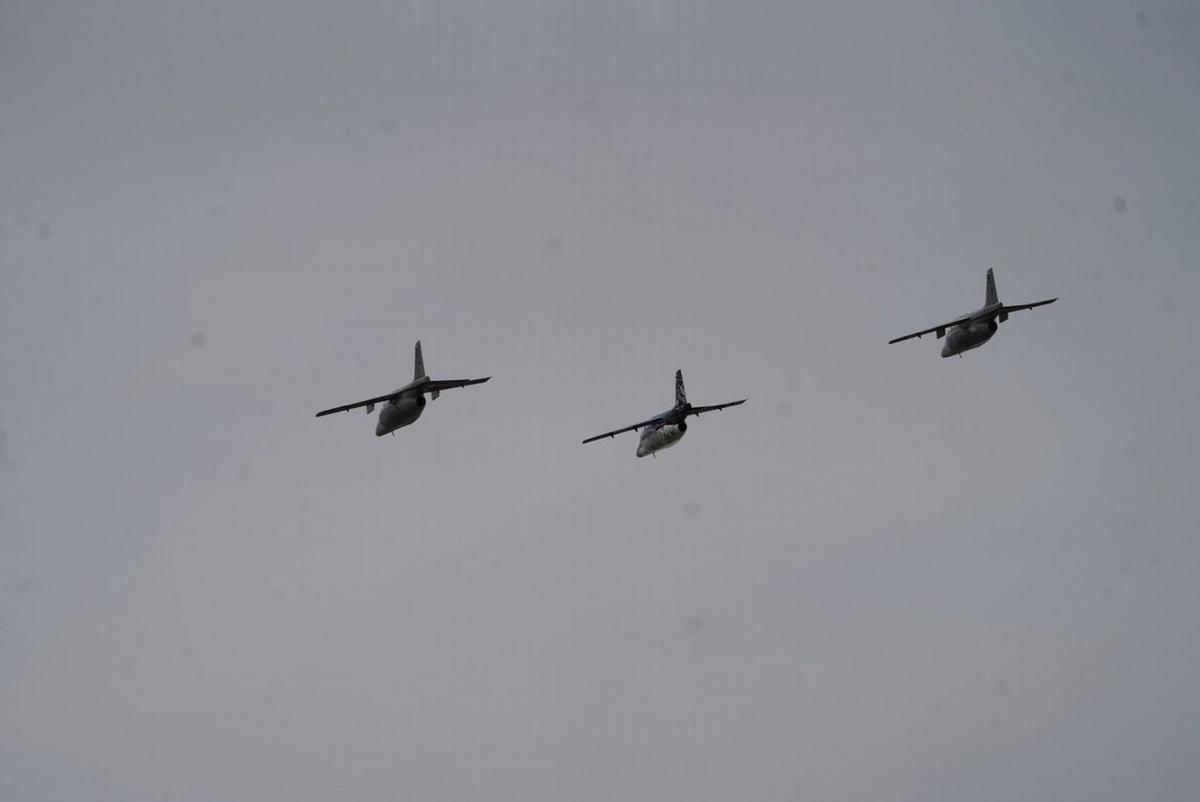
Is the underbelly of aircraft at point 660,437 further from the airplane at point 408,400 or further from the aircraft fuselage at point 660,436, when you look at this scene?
the airplane at point 408,400

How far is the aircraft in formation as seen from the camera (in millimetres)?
158125

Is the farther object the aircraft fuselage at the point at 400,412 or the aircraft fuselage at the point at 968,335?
the aircraft fuselage at the point at 968,335

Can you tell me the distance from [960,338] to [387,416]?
6256 cm

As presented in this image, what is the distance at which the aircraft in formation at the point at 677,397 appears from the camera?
158125 millimetres

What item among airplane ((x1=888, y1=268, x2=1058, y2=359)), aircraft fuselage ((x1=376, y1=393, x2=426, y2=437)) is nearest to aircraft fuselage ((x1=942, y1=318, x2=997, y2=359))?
airplane ((x1=888, y1=268, x2=1058, y2=359))

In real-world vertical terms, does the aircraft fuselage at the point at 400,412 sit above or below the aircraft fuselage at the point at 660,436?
above

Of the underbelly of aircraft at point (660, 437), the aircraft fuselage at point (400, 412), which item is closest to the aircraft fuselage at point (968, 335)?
the underbelly of aircraft at point (660, 437)

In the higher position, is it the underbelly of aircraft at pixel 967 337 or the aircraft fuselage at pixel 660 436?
the underbelly of aircraft at pixel 967 337

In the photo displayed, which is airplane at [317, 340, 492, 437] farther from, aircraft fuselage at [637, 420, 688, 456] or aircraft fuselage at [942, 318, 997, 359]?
aircraft fuselage at [942, 318, 997, 359]

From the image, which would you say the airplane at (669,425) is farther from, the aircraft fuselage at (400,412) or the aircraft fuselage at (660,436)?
the aircraft fuselage at (400,412)

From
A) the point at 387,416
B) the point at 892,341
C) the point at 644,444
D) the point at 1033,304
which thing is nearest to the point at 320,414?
the point at 387,416

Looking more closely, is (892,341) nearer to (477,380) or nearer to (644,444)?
(644,444)

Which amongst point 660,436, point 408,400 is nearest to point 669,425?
point 660,436

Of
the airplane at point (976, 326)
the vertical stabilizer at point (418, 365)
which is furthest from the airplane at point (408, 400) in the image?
the airplane at point (976, 326)
